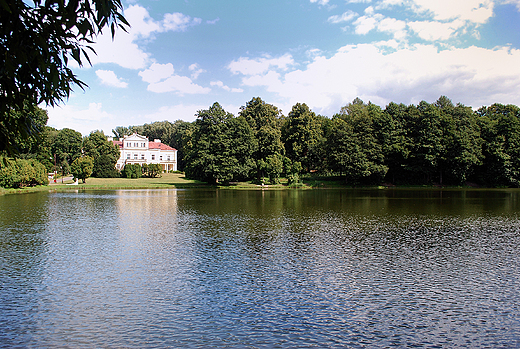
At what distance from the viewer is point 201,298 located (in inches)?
374

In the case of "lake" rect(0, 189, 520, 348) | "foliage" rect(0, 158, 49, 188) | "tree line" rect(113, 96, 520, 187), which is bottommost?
"lake" rect(0, 189, 520, 348)

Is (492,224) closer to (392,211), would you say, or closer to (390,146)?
(392,211)

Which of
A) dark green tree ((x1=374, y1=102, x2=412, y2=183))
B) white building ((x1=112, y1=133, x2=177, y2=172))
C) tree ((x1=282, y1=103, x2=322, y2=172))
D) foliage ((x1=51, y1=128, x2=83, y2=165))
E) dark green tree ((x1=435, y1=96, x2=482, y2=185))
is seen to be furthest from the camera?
white building ((x1=112, y1=133, x2=177, y2=172))

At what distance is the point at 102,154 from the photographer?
291 feet

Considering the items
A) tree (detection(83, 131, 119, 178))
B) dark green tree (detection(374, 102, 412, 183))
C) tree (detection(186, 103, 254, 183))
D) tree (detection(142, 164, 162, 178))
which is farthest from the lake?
tree (detection(142, 164, 162, 178))

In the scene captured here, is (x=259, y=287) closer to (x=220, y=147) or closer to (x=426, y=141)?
(x=220, y=147)

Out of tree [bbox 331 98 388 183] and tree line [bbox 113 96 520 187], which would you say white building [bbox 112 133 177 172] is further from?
tree [bbox 331 98 388 183]

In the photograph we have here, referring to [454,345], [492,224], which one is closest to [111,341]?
[454,345]

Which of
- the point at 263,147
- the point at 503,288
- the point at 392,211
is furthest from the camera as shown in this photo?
the point at 263,147

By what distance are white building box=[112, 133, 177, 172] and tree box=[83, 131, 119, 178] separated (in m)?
7.68

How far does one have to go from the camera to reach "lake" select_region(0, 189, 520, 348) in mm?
7508

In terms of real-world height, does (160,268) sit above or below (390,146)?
below

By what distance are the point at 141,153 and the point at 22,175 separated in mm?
51255

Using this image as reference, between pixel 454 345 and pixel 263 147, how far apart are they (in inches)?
2621
